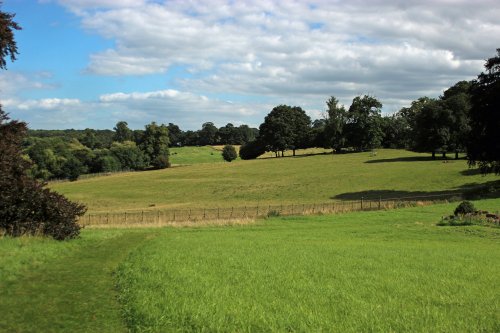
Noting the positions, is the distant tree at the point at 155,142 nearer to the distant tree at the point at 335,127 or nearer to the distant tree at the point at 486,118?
the distant tree at the point at 335,127

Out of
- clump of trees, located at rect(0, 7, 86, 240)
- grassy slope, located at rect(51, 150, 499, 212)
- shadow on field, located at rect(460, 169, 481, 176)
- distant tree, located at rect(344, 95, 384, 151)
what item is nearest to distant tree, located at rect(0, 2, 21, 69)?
clump of trees, located at rect(0, 7, 86, 240)

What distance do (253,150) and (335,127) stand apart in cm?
3102

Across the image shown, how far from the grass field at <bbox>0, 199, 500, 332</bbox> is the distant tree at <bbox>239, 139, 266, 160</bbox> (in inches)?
5102

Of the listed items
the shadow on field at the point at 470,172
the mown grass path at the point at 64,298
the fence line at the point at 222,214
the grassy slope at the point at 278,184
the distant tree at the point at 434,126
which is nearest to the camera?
the mown grass path at the point at 64,298

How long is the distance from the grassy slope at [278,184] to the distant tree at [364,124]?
682 inches

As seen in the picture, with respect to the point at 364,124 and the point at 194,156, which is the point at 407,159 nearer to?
the point at 364,124

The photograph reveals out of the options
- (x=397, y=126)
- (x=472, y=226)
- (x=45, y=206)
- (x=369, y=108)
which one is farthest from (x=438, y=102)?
(x=45, y=206)

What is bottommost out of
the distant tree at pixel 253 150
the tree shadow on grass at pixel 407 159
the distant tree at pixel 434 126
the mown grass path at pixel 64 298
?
the mown grass path at pixel 64 298

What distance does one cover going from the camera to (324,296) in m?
11.6

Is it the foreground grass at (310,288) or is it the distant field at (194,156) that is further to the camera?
the distant field at (194,156)

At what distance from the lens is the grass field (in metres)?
9.76

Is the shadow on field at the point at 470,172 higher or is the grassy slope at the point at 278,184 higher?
the shadow on field at the point at 470,172

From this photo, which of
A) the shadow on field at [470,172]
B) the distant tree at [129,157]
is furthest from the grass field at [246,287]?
the distant tree at [129,157]

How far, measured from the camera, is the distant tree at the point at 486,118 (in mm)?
55219
